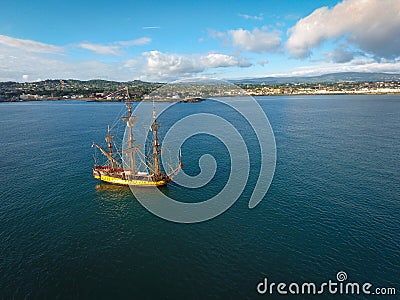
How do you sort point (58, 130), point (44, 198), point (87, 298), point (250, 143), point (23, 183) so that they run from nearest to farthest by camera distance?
point (87, 298) → point (44, 198) → point (23, 183) → point (250, 143) → point (58, 130)

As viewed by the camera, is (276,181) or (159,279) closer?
(159,279)

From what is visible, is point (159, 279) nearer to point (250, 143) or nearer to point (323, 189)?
point (323, 189)

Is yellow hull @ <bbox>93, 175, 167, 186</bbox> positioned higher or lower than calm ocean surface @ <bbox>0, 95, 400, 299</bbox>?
higher

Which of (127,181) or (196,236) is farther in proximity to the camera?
(127,181)

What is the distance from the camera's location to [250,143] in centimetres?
7388

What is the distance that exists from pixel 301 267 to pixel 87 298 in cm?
1984

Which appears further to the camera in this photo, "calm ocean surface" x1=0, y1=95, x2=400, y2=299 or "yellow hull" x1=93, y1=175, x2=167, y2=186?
"yellow hull" x1=93, y1=175, x2=167, y2=186

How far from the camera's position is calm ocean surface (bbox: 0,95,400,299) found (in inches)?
974

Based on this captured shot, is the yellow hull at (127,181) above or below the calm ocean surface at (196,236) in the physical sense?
above

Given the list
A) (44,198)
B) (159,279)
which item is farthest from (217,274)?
(44,198)

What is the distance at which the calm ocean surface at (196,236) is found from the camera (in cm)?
2475

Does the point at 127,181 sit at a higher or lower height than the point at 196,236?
higher

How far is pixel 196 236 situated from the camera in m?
31.5

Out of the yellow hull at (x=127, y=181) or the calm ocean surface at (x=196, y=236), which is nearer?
the calm ocean surface at (x=196, y=236)
